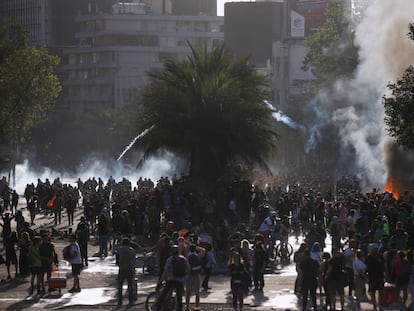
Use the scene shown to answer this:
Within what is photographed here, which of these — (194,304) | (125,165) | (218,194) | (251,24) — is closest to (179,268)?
(194,304)

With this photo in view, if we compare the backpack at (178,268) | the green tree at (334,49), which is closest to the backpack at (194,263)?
the backpack at (178,268)

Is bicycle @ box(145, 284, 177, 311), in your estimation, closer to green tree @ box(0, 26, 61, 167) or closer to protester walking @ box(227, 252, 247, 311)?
protester walking @ box(227, 252, 247, 311)

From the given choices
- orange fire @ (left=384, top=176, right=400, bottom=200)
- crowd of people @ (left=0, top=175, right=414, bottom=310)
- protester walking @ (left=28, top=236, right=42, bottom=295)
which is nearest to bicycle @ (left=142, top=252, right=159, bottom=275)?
crowd of people @ (left=0, top=175, right=414, bottom=310)

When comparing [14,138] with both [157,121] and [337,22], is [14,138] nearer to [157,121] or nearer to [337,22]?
[337,22]

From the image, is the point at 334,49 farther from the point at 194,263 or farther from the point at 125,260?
the point at 194,263

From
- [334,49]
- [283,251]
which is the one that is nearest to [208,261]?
[283,251]

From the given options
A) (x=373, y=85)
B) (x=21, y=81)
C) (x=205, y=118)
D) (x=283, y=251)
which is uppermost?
(x=21, y=81)

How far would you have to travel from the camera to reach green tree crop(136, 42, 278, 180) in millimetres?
47875

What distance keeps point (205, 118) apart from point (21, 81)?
38.7 metres

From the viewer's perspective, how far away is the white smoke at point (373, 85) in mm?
60094

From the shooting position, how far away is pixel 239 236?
1172 inches

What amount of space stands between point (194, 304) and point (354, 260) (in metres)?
3.38

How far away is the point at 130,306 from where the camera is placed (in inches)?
1046

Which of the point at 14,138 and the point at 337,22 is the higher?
the point at 337,22
